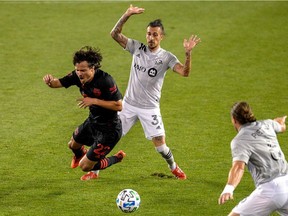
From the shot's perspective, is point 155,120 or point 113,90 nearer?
point 113,90

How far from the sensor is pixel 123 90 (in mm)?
19672

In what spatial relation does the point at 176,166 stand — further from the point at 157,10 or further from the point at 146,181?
the point at 157,10

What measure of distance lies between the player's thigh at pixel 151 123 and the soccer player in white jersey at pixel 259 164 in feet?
12.7

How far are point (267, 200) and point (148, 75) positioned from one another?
Result: 4.68 meters

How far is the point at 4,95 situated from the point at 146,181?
6254 mm

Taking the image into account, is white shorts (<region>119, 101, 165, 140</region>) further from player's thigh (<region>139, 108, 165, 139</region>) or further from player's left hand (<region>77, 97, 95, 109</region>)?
player's left hand (<region>77, 97, 95, 109</region>)

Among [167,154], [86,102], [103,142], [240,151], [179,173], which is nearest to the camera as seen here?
[240,151]

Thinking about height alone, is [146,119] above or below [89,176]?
above

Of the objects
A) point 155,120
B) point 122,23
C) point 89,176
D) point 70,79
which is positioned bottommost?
point 89,176

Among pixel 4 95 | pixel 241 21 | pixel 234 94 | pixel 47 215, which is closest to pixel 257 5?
pixel 241 21

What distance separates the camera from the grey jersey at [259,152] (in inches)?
396

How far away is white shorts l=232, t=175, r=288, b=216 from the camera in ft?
33.0

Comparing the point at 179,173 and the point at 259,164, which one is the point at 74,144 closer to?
the point at 179,173

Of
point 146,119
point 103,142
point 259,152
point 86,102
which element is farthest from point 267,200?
point 146,119
